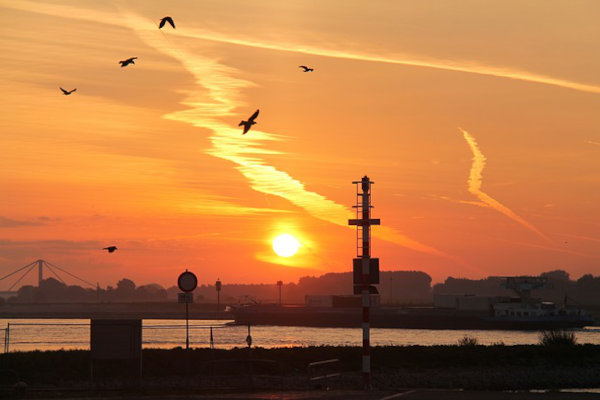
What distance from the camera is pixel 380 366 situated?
42.6m

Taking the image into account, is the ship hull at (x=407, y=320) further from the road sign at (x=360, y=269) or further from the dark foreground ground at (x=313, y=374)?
the road sign at (x=360, y=269)

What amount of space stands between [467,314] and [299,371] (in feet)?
434

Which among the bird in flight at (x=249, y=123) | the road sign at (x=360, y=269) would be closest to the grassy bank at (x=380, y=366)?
the road sign at (x=360, y=269)

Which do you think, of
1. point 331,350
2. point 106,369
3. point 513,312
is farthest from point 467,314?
point 106,369

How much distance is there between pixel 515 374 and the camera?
4034cm

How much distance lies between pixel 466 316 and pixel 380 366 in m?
A: 123

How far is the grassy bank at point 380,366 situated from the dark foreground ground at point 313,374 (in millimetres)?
44

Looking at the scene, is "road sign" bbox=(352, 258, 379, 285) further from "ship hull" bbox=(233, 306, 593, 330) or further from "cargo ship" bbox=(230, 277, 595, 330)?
"ship hull" bbox=(233, 306, 593, 330)

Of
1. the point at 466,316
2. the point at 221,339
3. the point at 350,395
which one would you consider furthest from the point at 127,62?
the point at 466,316

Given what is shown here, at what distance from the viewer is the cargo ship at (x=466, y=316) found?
159250 millimetres

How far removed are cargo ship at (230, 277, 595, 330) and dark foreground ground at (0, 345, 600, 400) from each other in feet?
334

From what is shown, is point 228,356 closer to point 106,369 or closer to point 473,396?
point 106,369

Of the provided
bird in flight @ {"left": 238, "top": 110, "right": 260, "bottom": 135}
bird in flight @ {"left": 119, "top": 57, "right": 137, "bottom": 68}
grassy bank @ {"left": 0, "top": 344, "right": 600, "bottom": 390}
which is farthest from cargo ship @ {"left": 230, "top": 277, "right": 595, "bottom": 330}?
bird in flight @ {"left": 238, "top": 110, "right": 260, "bottom": 135}

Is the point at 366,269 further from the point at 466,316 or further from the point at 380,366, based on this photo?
the point at 466,316
